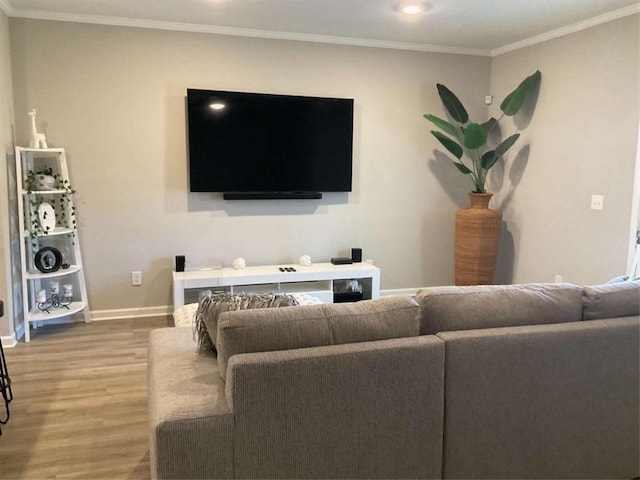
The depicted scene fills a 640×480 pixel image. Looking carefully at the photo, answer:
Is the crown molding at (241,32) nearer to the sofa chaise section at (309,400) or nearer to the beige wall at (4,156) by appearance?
the beige wall at (4,156)

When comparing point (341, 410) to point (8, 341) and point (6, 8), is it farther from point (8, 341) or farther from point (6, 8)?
point (6, 8)

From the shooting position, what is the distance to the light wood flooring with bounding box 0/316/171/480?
234 centimetres

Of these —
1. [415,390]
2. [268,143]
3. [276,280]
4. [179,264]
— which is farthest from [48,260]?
[415,390]

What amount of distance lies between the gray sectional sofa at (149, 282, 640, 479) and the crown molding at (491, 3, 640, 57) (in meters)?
2.55

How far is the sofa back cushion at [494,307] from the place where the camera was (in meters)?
1.97

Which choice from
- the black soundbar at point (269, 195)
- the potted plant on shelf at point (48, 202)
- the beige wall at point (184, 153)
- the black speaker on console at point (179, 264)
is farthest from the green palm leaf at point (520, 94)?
the potted plant on shelf at point (48, 202)

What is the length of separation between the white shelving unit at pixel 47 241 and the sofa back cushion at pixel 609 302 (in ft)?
11.8

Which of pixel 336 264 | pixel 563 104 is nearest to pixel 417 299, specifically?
pixel 336 264

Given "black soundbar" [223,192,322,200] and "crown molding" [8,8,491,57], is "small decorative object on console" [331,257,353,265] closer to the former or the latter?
"black soundbar" [223,192,322,200]

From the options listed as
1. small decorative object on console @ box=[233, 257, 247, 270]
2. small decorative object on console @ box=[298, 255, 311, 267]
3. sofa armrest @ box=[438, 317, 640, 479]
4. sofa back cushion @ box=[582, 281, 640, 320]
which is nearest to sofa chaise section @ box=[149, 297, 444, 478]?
sofa armrest @ box=[438, 317, 640, 479]

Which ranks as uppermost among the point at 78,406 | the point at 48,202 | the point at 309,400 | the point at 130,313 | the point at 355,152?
the point at 355,152

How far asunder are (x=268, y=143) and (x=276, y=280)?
47.0 inches

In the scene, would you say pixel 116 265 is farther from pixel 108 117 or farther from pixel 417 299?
pixel 417 299

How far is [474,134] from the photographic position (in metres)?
4.55
